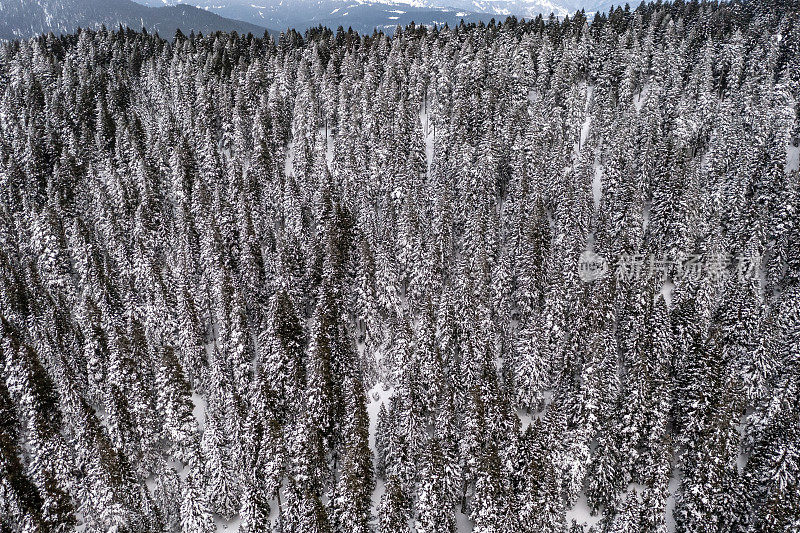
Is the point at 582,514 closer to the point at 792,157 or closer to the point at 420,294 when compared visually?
the point at 420,294

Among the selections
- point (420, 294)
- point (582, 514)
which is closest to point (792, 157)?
point (420, 294)

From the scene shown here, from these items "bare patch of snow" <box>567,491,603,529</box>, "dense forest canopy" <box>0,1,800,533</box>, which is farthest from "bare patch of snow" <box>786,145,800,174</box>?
"bare patch of snow" <box>567,491,603,529</box>

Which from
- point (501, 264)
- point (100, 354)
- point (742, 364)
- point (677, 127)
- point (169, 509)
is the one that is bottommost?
point (169, 509)

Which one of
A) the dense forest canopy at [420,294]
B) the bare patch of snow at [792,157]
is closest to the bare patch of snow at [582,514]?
the dense forest canopy at [420,294]

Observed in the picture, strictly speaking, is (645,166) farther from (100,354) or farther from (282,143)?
(100,354)

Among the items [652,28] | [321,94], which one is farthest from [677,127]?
[321,94]

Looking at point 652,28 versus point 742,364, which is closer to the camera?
point 742,364

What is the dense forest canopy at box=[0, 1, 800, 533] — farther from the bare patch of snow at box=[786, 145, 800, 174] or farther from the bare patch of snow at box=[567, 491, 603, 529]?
the bare patch of snow at box=[786, 145, 800, 174]

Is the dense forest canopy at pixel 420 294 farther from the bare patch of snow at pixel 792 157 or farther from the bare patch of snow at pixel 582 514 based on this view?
the bare patch of snow at pixel 792 157
